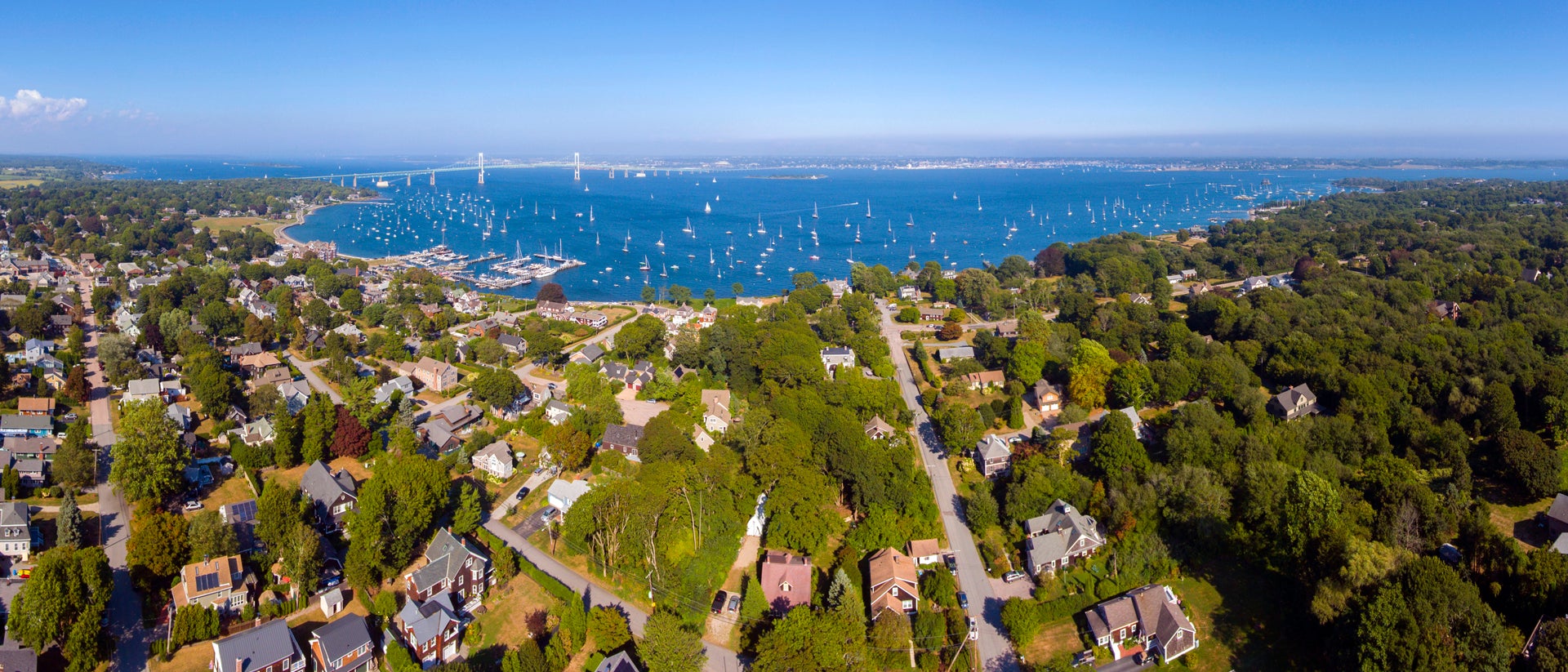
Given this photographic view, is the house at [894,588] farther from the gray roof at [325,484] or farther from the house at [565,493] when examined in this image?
the gray roof at [325,484]

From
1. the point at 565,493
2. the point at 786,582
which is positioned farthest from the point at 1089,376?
the point at 565,493

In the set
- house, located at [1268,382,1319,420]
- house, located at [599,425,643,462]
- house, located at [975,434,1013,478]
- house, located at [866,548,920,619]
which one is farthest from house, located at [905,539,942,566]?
house, located at [1268,382,1319,420]

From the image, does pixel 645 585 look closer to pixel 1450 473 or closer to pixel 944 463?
pixel 944 463

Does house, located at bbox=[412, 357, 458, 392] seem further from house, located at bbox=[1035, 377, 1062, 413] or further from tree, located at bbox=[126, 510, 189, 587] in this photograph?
house, located at bbox=[1035, 377, 1062, 413]

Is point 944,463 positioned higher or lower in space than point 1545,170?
lower

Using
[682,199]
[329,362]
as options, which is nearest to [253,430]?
[329,362]

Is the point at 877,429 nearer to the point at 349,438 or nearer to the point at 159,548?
the point at 349,438
